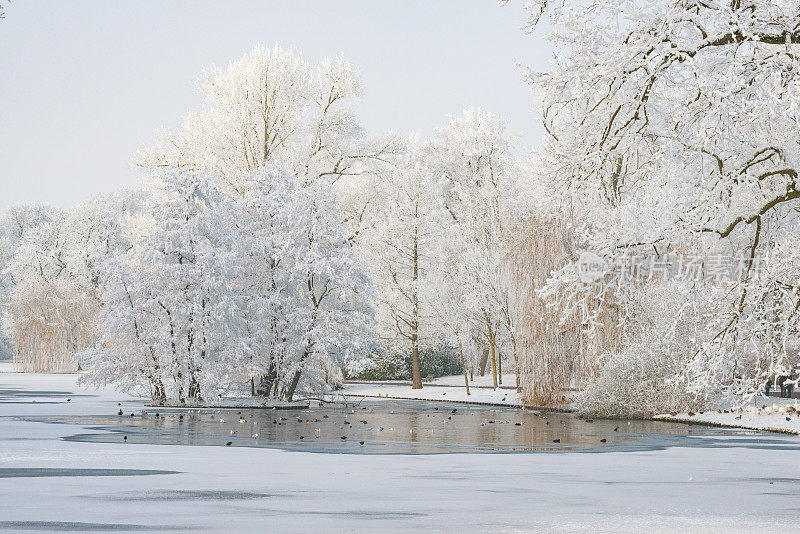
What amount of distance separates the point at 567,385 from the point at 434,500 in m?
19.7

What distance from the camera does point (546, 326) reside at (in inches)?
1121

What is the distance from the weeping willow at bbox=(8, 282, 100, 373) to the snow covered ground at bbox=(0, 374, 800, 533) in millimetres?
48762

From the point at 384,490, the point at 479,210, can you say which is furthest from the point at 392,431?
the point at 479,210

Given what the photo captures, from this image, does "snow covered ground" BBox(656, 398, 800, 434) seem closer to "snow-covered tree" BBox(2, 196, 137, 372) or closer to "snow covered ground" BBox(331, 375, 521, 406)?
"snow covered ground" BBox(331, 375, 521, 406)

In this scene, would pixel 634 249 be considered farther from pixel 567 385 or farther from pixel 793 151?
pixel 567 385

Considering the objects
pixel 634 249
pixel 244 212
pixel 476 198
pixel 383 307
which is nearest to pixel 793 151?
pixel 634 249

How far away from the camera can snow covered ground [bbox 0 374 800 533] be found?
316 inches

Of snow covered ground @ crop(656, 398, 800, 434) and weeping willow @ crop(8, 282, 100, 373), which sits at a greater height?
weeping willow @ crop(8, 282, 100, 373)

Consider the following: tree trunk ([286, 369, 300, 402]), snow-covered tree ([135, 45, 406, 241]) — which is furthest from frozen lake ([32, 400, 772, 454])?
snow-covered tree ([135, 45, 406, 241])

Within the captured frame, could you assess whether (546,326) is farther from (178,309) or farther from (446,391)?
(178,309)

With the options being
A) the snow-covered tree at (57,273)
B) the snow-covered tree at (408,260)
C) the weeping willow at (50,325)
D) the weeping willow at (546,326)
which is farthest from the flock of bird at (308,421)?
the weeping willow at (50,325)

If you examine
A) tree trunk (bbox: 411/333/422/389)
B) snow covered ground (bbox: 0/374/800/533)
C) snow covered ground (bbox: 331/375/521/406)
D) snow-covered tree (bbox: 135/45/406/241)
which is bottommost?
snow covered ground (bbox: 0/374/800/533)

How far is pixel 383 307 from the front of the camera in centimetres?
4141

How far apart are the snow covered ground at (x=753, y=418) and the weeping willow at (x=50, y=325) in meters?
45.7
